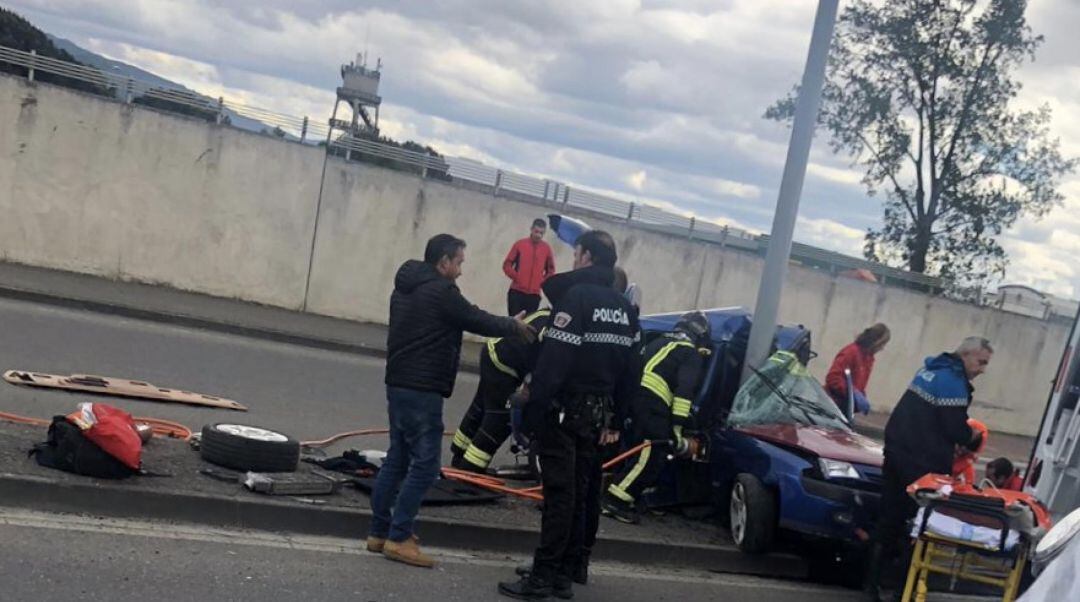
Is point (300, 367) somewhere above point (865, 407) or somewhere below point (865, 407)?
below

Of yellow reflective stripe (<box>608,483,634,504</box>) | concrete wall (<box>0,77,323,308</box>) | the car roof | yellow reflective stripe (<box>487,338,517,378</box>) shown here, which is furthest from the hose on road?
concrete wall (<box>0,77,323,308</box>)

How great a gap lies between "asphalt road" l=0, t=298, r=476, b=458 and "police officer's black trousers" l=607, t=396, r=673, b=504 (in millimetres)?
2595

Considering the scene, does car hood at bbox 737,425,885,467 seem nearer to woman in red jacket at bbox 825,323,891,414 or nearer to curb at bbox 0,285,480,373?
woman in red jacket at bbox 825,323,891,414

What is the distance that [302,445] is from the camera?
864 cm

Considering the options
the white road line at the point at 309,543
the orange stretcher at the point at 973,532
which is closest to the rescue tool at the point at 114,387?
the white road line at the point at 309,543

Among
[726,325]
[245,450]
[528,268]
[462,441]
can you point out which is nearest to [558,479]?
[245,450]

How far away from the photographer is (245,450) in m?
7.18

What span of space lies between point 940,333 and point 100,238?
14.0m

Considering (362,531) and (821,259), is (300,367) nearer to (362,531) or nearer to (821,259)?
(362,531)

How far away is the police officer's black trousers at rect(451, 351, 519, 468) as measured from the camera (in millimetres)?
8422

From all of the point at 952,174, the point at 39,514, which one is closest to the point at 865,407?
the point at 39,514

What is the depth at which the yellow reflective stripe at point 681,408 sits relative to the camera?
8.06 meters

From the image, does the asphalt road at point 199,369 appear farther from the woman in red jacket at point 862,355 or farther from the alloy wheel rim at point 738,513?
the woman in red jacket at point 862,355

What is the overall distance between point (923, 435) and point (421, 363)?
3.22 meters
